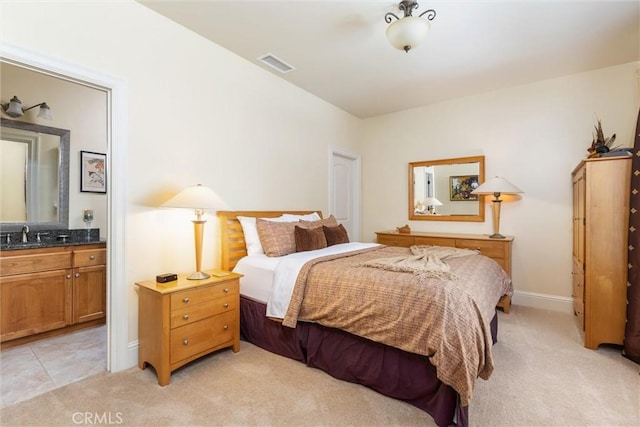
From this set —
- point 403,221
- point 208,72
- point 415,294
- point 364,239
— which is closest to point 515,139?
point 403,221

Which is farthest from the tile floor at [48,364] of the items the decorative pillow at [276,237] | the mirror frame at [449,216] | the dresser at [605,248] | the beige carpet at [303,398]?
the mirror frame at [449,216]

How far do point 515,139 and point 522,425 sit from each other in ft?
10.8

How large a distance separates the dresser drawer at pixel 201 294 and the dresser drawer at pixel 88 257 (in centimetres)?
166

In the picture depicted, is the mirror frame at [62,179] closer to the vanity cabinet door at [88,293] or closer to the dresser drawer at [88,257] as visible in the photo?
the dresser drawer at [88,257]

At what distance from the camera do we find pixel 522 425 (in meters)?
1.65

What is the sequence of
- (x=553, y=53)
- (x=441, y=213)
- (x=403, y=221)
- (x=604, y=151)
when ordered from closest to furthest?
1. (x=604, y=151)
2. (x=553, y=53)
3. (x=441, y=213)
4. (x=403, y=221)

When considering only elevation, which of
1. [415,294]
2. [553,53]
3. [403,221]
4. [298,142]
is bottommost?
[415,294]

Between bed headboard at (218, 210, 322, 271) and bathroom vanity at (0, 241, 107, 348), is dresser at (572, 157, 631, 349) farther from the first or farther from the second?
bathroom vanity at (0, 241, 107, 348)

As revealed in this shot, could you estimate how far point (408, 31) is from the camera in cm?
216

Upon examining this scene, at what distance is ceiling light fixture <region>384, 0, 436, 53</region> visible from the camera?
6.98ft

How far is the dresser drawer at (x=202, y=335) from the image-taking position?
6.81ft

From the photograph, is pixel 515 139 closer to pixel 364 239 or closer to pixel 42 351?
pixel 364 239

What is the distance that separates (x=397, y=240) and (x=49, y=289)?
3.82 meters

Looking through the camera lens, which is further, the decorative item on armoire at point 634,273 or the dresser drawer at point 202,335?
the decorative item on armoire at point 634,273
